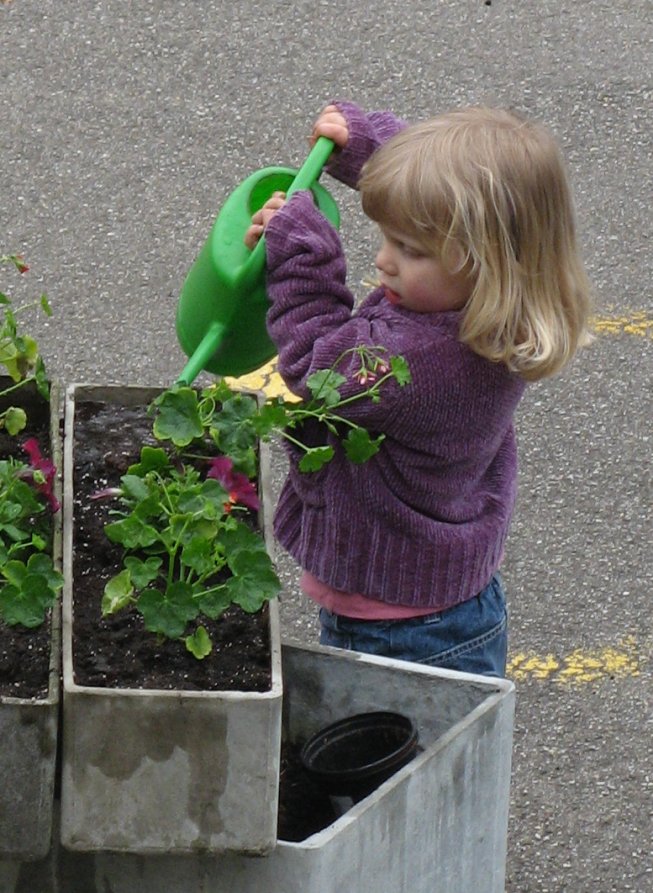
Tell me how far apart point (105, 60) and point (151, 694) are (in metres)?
4.11

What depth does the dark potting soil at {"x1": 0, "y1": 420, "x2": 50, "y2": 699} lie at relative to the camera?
1832 millimetres

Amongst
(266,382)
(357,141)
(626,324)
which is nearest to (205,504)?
(357,141)

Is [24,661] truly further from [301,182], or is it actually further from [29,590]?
[301,182]

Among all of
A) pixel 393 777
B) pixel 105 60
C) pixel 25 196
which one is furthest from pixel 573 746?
pixel 105 60

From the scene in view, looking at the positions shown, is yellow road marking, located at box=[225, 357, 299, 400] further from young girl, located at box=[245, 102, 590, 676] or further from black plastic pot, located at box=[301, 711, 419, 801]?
black plastic pot, located at box=[301, 711, 419, 801]

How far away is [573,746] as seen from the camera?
317 cm

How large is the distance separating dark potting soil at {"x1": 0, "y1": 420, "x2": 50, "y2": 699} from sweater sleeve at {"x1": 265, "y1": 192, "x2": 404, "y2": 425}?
1.61 ft

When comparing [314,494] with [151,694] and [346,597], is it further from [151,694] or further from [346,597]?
[151,694]

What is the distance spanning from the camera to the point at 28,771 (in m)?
1.76

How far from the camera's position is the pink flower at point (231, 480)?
2.05 m

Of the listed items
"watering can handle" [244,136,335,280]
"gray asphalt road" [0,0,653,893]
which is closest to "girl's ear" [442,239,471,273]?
"watering can handle" [244,136,335,280]

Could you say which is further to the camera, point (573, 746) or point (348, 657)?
point (573, 746)

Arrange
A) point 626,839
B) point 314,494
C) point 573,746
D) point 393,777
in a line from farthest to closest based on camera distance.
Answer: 1. point 573,746
2. point 626,839
3. point 314,494
4. point 393,777

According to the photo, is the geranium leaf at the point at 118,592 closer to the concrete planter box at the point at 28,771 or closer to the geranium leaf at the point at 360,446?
the concrete planter box at the point at 28,771
